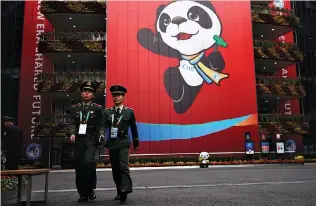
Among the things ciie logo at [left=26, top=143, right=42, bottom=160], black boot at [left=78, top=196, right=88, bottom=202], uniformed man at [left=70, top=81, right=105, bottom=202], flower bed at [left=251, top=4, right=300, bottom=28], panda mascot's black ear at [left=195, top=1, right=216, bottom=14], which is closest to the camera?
black boot at [left=78, top=196, right=88, bottom=202]

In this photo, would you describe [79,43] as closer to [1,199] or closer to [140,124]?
[140,124]

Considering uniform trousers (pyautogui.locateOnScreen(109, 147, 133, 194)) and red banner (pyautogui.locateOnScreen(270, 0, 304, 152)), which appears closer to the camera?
uniform trousers (pyautogui.locateOnScreen(109, 147, 133, 194))

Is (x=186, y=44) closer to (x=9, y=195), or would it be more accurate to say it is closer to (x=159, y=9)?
(x=159, y=9)

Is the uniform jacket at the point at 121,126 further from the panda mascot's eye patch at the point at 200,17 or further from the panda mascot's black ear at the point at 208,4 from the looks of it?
the panda mascot's black ear at the point at 208,4

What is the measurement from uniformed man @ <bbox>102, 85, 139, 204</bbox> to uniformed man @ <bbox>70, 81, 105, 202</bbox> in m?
0.18

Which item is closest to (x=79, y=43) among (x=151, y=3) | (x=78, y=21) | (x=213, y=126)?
(x=78, y=21)

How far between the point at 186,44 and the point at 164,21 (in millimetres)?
2678

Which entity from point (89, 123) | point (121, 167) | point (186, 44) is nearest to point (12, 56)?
point (186, 44)

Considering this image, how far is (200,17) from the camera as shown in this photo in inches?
1129

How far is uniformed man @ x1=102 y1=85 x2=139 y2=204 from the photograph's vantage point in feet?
17.5

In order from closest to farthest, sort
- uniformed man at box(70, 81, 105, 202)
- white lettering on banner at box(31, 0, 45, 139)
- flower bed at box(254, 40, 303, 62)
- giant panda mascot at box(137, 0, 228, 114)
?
uniformed man at box(70, 81, 105, 202) → giant panda mascot at box(137, 0, 228, 114) → white lettering on banner at box(31, 0, 45, 139) → flower bed at box(254, 40, 303, 62)

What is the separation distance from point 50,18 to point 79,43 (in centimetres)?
433

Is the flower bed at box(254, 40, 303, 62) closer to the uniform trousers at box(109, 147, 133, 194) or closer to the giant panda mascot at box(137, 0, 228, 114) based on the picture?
the giant panda mascot at box(137, 0, 228, 114)

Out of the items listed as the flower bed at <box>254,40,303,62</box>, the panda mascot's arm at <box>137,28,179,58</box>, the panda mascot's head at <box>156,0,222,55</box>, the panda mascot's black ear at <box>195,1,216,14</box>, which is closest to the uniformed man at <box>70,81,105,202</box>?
the panda mascot's arm at <box>137,28,179,58</box>
